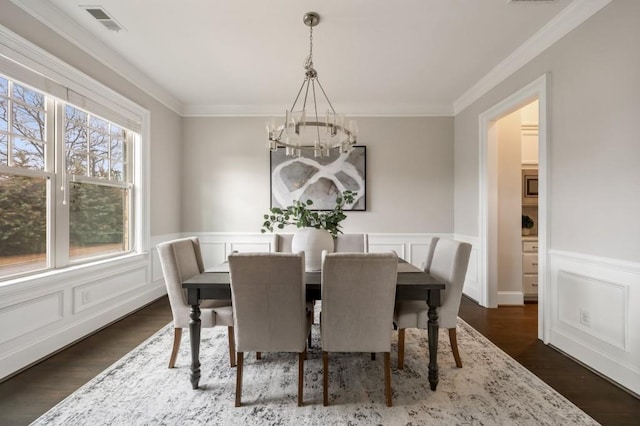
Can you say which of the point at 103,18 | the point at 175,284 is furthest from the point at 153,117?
the point at 175,284

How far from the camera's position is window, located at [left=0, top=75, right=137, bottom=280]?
2088 mm

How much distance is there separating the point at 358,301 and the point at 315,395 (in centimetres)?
71

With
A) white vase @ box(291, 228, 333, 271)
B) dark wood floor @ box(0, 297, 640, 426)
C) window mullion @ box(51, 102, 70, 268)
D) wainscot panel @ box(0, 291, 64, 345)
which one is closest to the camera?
dark wood floor @ box(0, 297, 640, 426)

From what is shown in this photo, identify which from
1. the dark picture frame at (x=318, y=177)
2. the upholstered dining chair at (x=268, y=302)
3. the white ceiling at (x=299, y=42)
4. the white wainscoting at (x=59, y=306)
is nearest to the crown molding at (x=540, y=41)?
the white ceiling at (x=299, y=42)

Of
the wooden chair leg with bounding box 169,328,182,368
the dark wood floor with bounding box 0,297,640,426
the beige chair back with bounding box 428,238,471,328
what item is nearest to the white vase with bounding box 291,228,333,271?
the beige chair back with bounding box 428,238,471,328

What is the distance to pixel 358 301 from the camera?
1.63 meters

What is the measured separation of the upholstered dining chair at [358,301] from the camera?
5.17 ft

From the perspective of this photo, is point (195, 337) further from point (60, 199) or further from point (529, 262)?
point (529, 262)

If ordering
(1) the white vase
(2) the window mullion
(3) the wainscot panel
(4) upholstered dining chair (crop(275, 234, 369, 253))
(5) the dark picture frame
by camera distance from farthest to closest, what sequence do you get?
1. (5) the dark picture frame
2. (4) upholstered dining chair (crop(275, 234, 369, 253))
3. (2) the window mullion
4. (1) the white vase
5. (3) the wainscot panel

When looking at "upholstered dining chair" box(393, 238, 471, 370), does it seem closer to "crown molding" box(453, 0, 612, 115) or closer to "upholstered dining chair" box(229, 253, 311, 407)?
"upholstered dining chair" box(229, 253, 311, 407)

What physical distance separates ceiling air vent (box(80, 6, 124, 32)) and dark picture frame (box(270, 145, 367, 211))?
7.50ft

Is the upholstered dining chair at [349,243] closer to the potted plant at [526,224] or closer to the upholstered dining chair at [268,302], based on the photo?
the upholstered dining chair at [268,302]

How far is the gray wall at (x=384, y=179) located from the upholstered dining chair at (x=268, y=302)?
9.32 feet

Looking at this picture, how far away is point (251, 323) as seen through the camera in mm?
1666
